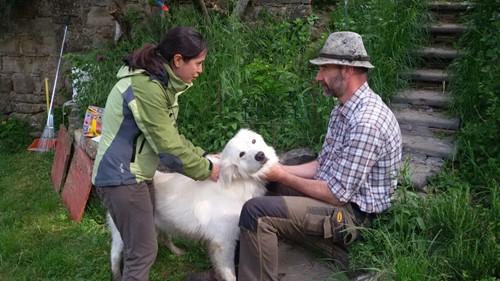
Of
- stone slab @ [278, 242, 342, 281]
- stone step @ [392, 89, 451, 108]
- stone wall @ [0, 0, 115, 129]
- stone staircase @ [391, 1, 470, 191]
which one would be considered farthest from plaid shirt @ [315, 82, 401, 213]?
stone wall @ [0, 0, 115, 129]

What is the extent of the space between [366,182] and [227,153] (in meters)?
0.87

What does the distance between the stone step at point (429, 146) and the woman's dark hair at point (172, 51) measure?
7.39 feet

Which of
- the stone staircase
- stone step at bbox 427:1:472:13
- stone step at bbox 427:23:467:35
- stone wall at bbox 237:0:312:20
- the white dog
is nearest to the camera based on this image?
the white dog

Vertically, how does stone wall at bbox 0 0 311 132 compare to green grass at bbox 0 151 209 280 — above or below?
above

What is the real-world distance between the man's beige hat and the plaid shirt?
169 millimetres

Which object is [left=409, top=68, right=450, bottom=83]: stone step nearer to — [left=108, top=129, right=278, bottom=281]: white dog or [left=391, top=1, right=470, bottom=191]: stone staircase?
[left=391, top=1, right=470, bottom=191]: stone staircase

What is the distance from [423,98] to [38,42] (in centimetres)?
592

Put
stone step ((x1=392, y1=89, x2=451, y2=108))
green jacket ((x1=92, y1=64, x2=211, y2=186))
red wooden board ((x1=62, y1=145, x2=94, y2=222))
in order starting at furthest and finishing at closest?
stone step ((x1=392, y1=89, x2=451, y2=108))
red wooden board ((x1=62, y1=145, x2=94, y2=222))
green jacket ((x1=92, y1=64, x2=211, y2=186))

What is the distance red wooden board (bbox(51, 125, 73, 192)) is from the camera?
16.6ft

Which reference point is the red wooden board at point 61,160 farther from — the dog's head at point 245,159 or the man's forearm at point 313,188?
the man's forearm at point 313,188

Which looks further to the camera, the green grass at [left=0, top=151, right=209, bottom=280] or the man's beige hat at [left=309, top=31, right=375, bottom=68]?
the green grass at [left=0, top=151, right=209, bottom=280]

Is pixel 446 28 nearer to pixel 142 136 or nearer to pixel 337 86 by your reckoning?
pixel 337 86

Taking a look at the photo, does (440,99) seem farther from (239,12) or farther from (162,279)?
(162,279)

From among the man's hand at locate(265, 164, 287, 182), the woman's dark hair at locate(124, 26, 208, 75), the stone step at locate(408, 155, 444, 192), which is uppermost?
the woman's dark hair at locate(124, 26, 208, 75)
